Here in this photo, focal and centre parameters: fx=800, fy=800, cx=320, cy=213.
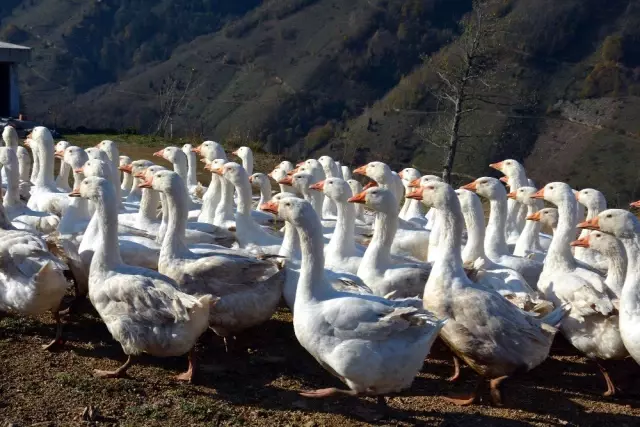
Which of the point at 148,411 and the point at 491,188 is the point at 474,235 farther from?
the point at 148,411

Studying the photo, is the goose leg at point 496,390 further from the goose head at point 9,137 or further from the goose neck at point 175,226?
the goose head at point 9,137

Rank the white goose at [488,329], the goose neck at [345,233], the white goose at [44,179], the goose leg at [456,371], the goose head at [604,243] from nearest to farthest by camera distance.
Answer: the white goose at [488,329], the goose leg at [456,371], the goose head at [604,243], the goose neck at [345,233], the white goose at [44,179]

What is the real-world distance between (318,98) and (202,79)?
38.0ft

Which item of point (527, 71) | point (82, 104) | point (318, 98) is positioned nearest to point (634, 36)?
point (527, 71)

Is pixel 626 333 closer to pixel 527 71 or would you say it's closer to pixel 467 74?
pixel 467 74

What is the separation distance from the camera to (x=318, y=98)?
152ft

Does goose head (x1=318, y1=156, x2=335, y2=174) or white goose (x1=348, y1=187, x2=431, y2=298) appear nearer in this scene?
white goose (x1=348, y1=187, x2=431, y2=298)

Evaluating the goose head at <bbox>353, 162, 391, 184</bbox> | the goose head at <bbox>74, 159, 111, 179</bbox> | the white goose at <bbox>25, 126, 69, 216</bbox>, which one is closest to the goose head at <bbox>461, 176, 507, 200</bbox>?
the goose head at <bbox>353, 162, 391, 184</bbox>

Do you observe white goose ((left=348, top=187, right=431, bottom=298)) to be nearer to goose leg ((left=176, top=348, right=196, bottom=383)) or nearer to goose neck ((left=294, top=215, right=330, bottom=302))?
goose neck ((left=294, top=215, right=330, bottom=302))

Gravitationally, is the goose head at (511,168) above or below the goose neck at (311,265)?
below

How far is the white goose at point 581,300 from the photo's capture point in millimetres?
6707

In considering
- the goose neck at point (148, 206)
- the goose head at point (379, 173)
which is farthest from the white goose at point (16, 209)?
the goose head at point (379, 173)

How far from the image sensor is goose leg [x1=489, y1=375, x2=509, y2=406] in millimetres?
6355

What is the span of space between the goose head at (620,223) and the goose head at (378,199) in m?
2.01
